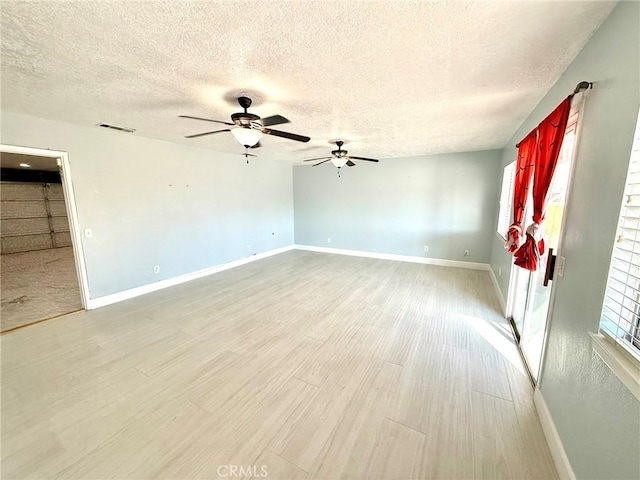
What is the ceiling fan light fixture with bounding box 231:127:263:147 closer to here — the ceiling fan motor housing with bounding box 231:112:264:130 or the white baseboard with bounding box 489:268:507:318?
the ceiling fan motor housing with bounding box 231:112:264:130

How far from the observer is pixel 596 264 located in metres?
1.25

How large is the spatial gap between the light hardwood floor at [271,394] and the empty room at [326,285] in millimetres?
19

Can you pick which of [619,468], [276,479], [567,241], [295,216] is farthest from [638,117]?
[295,216]

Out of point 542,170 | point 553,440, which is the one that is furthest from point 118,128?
point 553,440

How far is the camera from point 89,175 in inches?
131

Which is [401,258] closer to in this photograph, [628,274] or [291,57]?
[628,274]

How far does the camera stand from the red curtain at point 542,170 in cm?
165

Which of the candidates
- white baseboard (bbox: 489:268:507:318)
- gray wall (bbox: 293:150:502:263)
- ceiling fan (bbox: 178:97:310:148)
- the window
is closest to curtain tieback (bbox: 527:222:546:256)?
white baseboard (bbox: 489:268:507:318)

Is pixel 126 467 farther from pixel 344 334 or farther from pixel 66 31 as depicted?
pixel 66 31

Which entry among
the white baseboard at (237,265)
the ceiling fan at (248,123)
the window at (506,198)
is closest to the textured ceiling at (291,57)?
the ceiling fan at (248,123)

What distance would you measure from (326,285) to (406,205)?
293 centimetres

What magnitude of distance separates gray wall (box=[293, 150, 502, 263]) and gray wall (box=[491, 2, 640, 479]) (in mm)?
3767

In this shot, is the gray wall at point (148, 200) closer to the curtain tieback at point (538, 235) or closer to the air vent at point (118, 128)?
the air vent at point (118, 128)

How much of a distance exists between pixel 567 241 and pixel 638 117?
0.81 meters
